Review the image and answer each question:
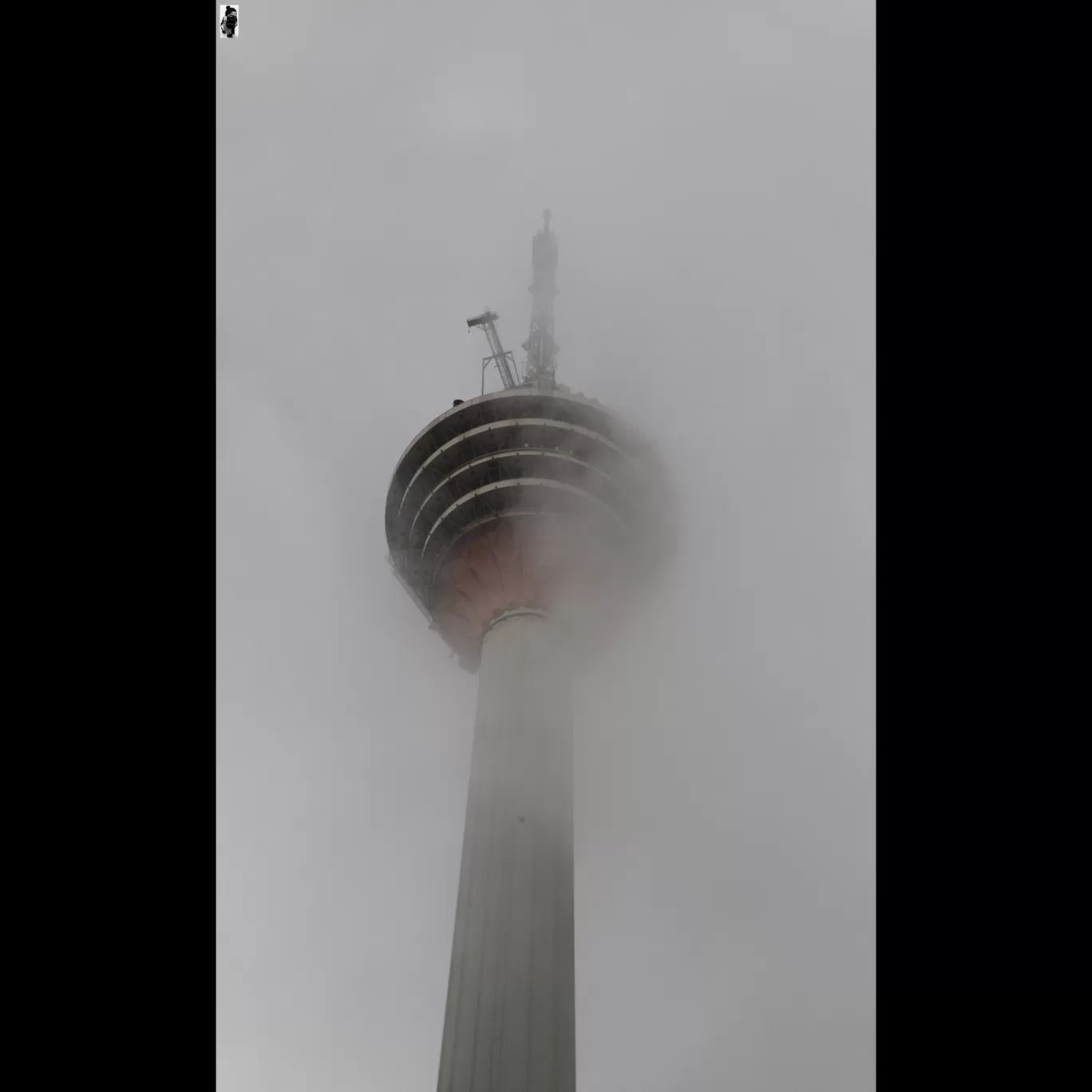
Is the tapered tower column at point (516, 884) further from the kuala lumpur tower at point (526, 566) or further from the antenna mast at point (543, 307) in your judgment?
the antenna mast at point (543, 307)

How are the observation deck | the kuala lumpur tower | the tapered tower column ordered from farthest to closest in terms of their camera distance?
1. the observation deck
2. the kuala lumpur tower
3. the tapered tower column

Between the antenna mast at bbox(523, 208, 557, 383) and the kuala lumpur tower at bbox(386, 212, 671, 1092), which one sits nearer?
the kuala lumpur tower at bbox(386, 212, 671, 1092)

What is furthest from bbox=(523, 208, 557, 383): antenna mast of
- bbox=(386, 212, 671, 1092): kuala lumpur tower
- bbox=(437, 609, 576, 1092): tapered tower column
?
bbox=(437, 609, 576, 1092): tapered tower column

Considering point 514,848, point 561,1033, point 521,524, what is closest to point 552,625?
point 521,524

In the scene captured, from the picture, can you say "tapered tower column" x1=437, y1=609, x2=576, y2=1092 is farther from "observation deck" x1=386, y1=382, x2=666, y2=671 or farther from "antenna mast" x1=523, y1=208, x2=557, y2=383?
"antenna mast" x1=523, y1=208, x2=557, y2=383

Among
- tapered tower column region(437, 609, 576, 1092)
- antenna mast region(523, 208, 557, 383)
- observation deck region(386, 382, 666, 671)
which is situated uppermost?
antenna mast region(523, 208, 557, 383)

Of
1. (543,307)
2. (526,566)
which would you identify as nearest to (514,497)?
→ (526,566)
